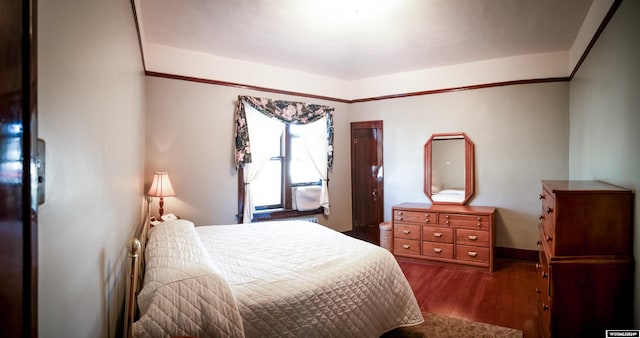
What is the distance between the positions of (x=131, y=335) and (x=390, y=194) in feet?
13.7

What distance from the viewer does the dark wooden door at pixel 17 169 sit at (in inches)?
17.9

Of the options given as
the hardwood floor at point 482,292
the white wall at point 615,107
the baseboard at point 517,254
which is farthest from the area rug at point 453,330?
the baseboard at point 517,254

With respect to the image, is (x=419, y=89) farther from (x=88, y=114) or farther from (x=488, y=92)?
(x=88, y=114)

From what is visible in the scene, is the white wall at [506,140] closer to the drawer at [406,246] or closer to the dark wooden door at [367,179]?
the dark wooden door at [367,179]

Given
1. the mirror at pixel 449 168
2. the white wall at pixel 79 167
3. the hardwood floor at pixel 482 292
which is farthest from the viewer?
the mirror at pixel 449 168

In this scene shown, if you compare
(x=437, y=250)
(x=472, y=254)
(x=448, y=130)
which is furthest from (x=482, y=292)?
(x=448, y=130)

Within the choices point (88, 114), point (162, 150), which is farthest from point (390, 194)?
point (88, 114)

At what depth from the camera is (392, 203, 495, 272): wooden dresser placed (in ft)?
12.6

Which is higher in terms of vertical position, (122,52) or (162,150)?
(122,52)

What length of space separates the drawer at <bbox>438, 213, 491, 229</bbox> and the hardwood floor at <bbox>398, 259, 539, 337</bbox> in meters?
0.55

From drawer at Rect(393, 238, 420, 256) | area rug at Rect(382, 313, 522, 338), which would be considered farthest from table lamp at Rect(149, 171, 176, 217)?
drawer at Rect(393, 238, 420, 256)

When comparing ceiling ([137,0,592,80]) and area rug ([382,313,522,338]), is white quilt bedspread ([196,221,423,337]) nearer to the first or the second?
area rug ([382,313,522,338])

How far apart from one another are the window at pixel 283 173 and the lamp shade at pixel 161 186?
117 centimetres

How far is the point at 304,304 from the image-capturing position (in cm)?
172
